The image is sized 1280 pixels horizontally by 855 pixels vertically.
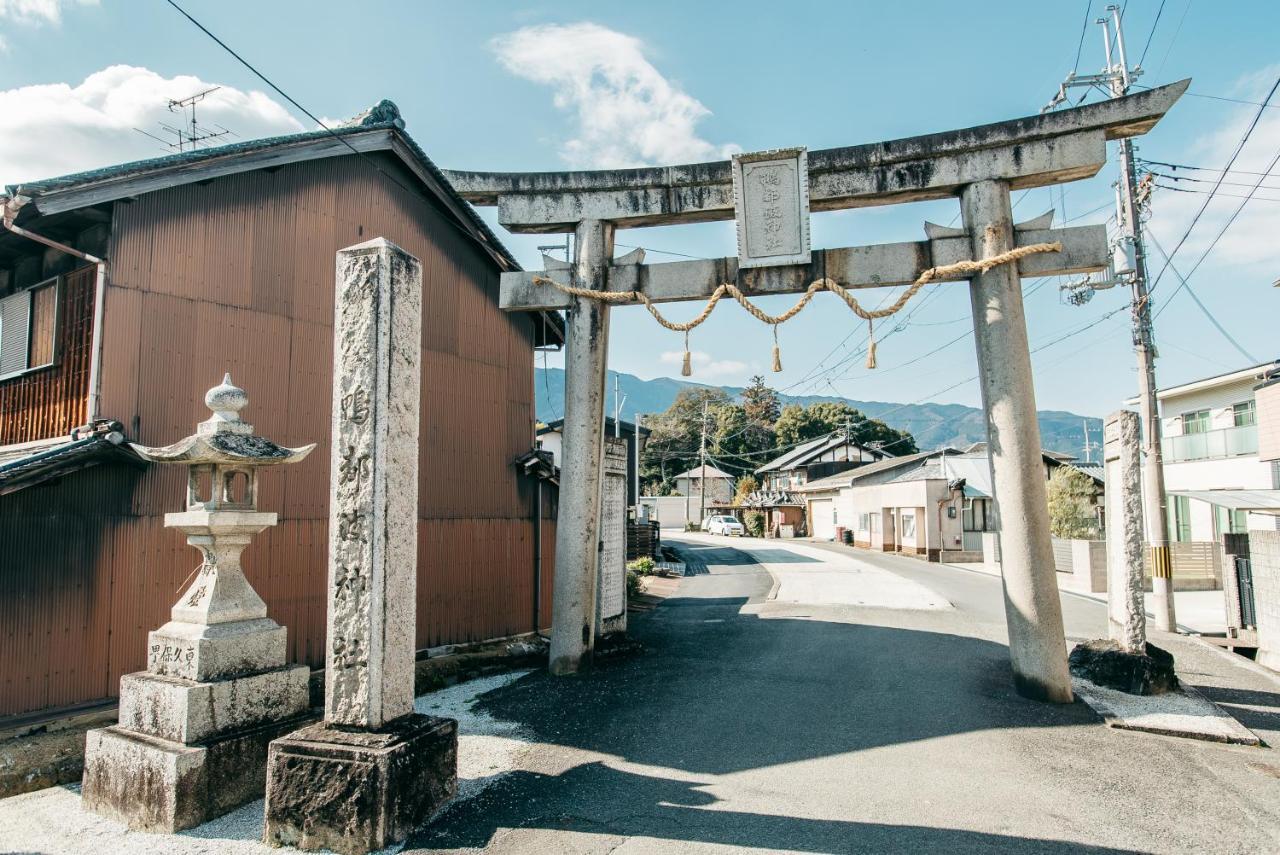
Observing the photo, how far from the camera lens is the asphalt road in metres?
5.10

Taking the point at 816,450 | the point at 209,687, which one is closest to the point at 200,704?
the point at 209,687

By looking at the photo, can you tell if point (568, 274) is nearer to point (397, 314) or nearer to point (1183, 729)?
point (397, 314)

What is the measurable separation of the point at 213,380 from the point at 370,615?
4.52m

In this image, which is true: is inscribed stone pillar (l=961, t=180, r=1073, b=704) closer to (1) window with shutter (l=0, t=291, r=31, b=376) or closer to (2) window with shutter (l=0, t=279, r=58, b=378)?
(2) window with shutter (l=0, t=279, r=58, b=378)

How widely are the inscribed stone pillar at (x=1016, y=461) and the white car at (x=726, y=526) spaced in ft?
150

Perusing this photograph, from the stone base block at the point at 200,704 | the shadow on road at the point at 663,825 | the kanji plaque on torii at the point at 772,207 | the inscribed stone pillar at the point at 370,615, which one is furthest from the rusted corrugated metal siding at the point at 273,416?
the kanji plaque on torii at the point at 772,207

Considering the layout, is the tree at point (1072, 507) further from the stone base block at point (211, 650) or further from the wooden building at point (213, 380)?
the stone base block at point (211, 650)

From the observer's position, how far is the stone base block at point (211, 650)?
18.6ft

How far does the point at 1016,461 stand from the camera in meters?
8.47

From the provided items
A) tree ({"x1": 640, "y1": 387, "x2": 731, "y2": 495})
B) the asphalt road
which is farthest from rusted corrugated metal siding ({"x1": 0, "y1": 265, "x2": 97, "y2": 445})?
tree ({"x1": 640, "y1": 387, "x2": 731, "y2": 495})

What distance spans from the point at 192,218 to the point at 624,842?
7915mm

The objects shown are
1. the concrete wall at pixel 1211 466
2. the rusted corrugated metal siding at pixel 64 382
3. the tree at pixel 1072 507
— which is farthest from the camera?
the tree at pixel 1072 507

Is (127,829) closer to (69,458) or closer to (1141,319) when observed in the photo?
(69,458)

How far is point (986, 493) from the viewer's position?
33375mm
